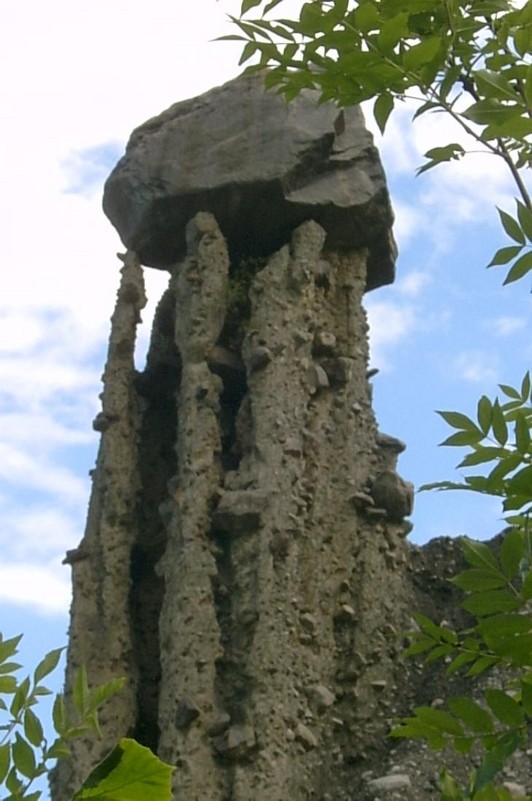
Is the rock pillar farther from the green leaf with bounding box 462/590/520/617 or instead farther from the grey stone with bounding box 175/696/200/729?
the green leaf with bounding box 462/590/520/617

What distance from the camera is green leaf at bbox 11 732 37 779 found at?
1.32m

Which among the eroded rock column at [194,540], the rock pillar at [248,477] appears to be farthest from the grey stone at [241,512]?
the eroded rock column at [194,540]

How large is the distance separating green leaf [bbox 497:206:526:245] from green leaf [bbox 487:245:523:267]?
0.02m

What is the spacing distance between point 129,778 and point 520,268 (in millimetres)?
981

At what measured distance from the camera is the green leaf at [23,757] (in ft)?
4.33

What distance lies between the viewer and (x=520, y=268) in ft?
5.70

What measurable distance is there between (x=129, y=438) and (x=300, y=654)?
2059 mm

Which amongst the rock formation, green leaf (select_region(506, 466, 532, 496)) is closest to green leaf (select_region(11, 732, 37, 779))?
green leaf (select_region(506, 466, 532, 496))

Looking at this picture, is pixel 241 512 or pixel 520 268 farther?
pixel 241 512

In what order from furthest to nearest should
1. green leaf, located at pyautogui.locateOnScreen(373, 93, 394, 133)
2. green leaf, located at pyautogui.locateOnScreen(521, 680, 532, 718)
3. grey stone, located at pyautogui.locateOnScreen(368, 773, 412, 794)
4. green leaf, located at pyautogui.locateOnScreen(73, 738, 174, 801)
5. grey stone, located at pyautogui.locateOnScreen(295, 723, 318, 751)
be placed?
grey stone, located at pyautogui.locateOnScreen(295, 723, 318, 751), grey stone, located at pyautogui.locateOnScreen(368, 773, 412, 794), green leaf, located at pyautogui.locateOnScreen(373, 93, 394, 133), green leaf, located at pyautogui.locateOnScreen(521, 680, 532, 718), green leaf, located at pyautogui.locateOnScreen(73, 738, 174, 801)

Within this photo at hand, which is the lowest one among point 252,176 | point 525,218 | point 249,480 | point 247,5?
point 525,218

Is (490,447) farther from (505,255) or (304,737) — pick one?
(304,737)

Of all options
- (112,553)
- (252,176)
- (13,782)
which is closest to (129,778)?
(13,782)

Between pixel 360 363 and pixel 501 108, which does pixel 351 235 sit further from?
pixel 501 108
